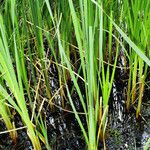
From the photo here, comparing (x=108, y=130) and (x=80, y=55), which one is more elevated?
(x=80, y=55)

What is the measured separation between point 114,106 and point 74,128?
186 millimetres

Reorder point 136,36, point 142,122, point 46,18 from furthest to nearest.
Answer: point 46,18 < point 142,122 < point 136,36

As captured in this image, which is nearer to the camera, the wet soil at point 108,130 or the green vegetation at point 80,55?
the green vegetation at point 80,55

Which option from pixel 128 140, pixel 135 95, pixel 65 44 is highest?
pixel 65 44

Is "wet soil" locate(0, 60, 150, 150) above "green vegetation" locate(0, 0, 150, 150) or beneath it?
beneath

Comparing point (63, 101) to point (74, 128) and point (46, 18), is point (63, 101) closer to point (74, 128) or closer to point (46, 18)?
point (74, 128)

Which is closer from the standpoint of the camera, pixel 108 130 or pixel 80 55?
pixel 80 55

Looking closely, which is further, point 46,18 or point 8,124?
point 46,18

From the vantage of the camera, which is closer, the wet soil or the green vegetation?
the green vegetation

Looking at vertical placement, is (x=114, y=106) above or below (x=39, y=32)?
below

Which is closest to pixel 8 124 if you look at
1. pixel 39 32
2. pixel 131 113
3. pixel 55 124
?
pixel 55 124

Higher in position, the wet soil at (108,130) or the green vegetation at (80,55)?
the green vegetation at (80,55)

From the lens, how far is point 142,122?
1.13m

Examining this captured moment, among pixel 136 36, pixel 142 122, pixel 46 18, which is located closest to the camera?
pixel 136 36
